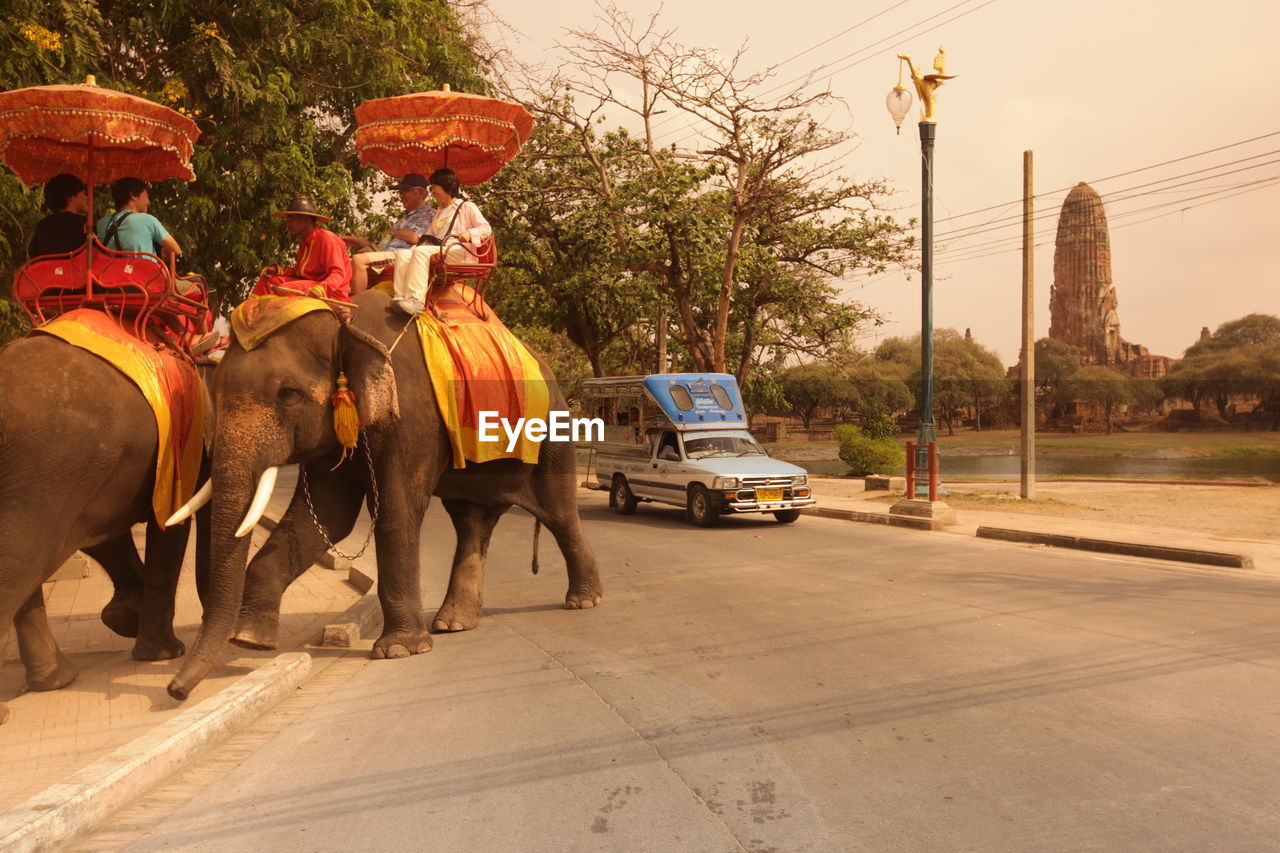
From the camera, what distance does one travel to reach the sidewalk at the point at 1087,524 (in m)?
13.2

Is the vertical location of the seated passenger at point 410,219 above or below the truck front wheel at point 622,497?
above

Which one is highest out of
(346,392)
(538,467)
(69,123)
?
(69,123)

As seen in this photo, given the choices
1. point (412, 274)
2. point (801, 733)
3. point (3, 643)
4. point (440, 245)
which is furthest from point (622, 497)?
point (3, 643)

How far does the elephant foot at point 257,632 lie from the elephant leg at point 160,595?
22.7 inches

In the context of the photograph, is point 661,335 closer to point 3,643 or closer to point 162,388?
point 162,388

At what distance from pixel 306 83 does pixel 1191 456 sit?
1717 inches

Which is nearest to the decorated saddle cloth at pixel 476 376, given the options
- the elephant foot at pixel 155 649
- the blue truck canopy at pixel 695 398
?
the elephant foot at pixel 155 649

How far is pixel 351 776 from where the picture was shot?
193 inches

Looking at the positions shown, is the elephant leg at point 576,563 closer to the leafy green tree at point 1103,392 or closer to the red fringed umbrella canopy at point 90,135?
the red fringed umbrella canopy at point 90,135

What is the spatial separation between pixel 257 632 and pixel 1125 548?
10.9 meters

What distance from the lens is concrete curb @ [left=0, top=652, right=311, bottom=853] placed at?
3.88 m

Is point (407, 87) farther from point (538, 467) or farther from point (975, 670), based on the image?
point (975, 670)

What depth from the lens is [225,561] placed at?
612 cm

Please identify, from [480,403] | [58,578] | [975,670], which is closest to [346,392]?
[480,403]
